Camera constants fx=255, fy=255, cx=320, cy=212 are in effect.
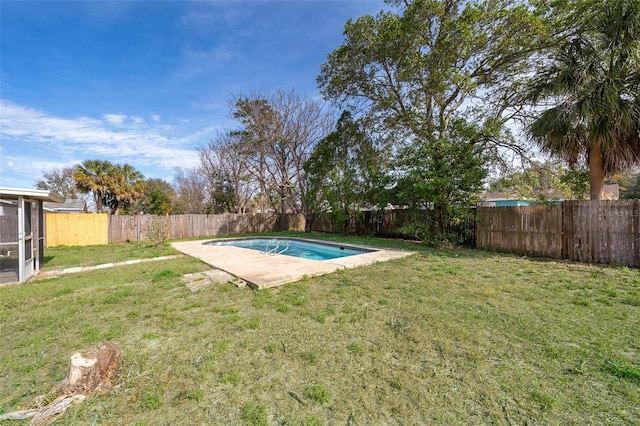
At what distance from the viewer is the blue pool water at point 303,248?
932cm

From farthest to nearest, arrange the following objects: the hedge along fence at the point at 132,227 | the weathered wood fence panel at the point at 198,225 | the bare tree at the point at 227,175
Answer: the bare tree at the point at 227,175 → the weathered wood fence panel at the point at 198,225 → the hedge along fence at the point at 132,227

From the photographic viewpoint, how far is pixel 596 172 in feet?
21.0

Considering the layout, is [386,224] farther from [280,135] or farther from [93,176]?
[93,176]

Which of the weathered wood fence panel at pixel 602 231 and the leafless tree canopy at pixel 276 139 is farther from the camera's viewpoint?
the leafless tree canopy at pixel 276 139

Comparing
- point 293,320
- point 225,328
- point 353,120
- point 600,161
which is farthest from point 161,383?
point 353,120

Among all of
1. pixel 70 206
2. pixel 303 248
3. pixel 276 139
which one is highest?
pixel 276 139

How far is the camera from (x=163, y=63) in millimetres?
10289

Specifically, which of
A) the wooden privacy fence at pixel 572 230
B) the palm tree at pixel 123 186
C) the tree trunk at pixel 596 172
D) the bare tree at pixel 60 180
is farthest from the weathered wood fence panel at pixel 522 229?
the bare tree at pixel 60 180

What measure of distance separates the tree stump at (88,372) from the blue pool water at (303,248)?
20.9 ft

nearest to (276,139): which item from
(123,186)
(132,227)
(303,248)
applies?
(303,248)

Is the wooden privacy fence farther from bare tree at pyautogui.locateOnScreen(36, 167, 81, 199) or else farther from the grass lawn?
bare tree at pyautogui.locateOnScreen(36, 167, 81, 199)

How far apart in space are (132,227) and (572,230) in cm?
1655

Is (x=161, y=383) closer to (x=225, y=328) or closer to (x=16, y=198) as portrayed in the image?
(x=225, y=328)

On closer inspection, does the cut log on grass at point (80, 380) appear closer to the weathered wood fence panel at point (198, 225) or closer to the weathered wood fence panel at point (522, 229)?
the weathered wood fence panel at point (522, 229)
